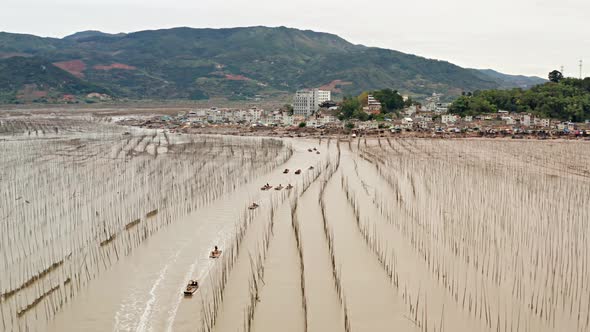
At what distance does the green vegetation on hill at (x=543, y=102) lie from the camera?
58.1 m

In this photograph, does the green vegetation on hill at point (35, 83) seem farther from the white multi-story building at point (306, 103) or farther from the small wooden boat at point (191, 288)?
the small wooden boat at point (191, 288)

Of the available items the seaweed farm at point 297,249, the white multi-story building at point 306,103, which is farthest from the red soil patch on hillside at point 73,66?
the seaweed farm at point 297,249

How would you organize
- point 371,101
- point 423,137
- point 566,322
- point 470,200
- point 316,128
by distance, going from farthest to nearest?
1. point 371,101
2. point 316,128
3. point 423,137
4. point 470,200
5. point 566,322

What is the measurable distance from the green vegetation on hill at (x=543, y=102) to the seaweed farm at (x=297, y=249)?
3566 centimetres

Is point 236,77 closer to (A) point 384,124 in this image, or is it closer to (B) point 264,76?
(B) point 264,76

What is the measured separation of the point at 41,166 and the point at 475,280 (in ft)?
79.2

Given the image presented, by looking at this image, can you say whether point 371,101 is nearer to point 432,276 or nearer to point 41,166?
point 41,166

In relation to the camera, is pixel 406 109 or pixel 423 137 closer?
pixel 423 137

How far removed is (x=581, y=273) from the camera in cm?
1173

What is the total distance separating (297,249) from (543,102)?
57872 mm

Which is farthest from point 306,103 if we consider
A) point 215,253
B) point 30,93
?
point 30,93

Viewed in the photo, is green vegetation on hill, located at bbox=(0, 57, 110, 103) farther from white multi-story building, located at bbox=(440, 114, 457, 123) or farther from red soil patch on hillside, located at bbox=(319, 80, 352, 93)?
white multi-story building, located at bbox=(440, 114, 457, 123)

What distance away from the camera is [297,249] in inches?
540

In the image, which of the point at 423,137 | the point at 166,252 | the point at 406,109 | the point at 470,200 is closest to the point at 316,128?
the point at 423,137
